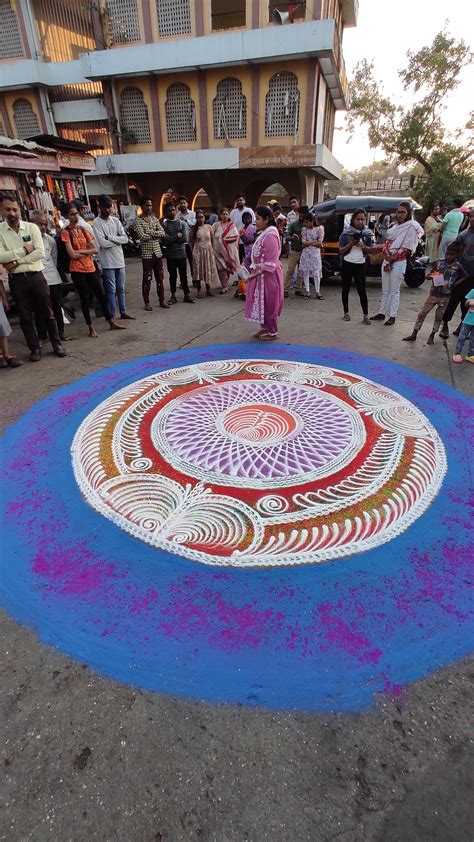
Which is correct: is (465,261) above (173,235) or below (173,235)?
below

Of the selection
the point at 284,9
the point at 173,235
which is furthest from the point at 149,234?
the point at 284,9

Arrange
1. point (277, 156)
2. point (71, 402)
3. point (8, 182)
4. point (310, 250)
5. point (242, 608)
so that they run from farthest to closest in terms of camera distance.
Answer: point (277, 156), point (310, 250), point (8, 182), point (71, 402), point (242, 608)

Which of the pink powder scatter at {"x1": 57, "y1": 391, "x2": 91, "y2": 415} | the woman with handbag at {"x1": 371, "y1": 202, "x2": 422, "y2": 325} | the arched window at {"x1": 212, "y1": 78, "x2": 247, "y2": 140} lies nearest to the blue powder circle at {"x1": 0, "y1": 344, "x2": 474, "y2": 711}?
the pink powder scatter at {"x1": 57, "y1": 391, "x2": 91, "y2": 415}

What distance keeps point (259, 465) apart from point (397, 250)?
450 cm

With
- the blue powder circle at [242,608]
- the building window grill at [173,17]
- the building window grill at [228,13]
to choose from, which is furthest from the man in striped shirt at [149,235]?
the building window grill at [228,13]

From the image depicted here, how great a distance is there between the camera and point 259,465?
307 centimetres

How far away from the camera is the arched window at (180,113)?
1691 centimetres

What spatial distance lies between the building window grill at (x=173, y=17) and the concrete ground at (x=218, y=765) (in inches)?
824

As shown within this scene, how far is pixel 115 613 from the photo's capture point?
2.00m

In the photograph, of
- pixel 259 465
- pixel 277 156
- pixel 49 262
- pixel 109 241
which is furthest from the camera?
pixel 277 156

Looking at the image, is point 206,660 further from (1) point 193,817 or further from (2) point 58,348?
(2) point 58,348

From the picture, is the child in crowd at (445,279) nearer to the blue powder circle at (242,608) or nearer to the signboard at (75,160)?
the blue powder circle at (242,608)

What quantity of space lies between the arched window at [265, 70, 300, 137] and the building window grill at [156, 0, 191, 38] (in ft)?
12.7

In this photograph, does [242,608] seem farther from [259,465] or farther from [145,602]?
[259,465]
